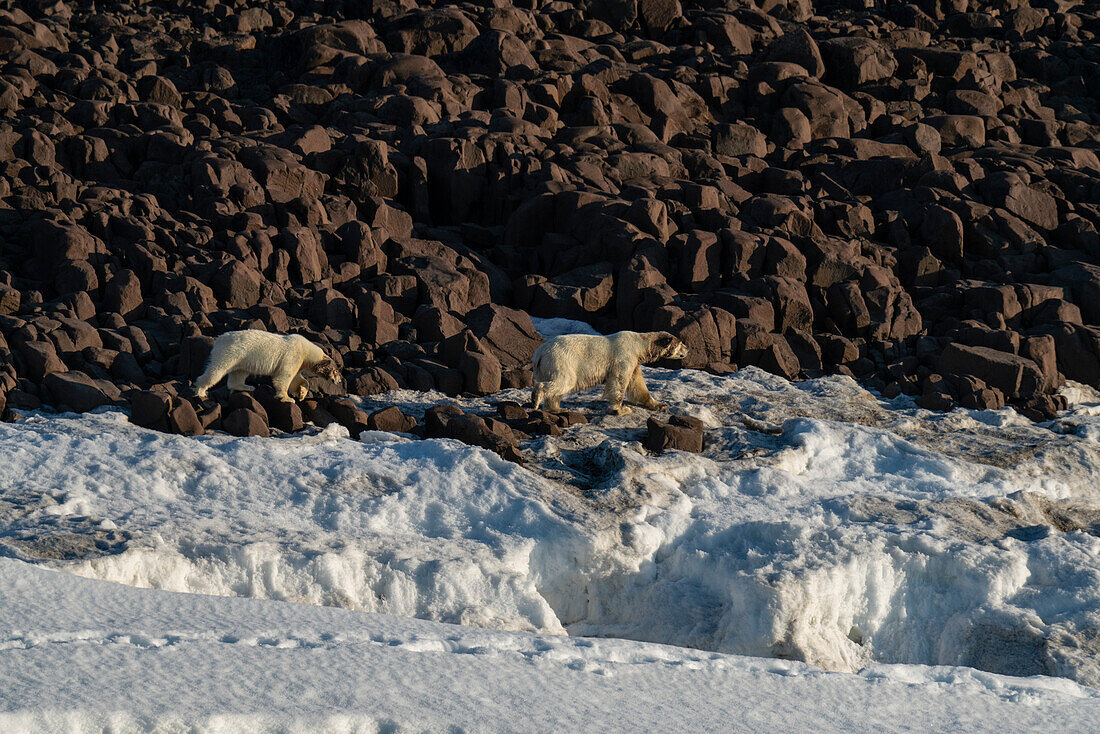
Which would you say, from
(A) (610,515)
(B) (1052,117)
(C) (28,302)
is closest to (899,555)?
(A) (610,515)

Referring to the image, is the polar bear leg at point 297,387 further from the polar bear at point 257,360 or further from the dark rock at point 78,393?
the dark rock at point 78,393

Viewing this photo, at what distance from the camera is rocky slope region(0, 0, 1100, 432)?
14719mm

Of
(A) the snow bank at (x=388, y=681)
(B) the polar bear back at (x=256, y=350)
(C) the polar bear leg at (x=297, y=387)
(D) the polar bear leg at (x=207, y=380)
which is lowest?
(C) the polar bear leg at (x=297, y=387)

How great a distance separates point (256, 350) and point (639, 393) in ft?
14.3

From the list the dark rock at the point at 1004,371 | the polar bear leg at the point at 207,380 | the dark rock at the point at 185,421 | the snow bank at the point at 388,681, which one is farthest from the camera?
the dark rock at the point at 1004,371

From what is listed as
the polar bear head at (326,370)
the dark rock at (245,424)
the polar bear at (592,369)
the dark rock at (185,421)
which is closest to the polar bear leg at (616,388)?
the polar bear at (592,369)

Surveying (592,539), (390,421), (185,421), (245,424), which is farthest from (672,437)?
(185,421)

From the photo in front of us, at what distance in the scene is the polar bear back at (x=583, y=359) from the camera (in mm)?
12234

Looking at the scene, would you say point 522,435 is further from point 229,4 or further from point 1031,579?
point 229,4

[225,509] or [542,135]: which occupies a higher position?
[542,135]

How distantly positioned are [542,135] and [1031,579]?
16421mm

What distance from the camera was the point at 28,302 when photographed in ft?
48.9

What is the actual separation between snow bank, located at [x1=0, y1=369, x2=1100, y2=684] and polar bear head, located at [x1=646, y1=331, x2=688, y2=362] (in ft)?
7.91

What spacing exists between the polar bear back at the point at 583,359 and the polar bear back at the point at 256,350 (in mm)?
2734
